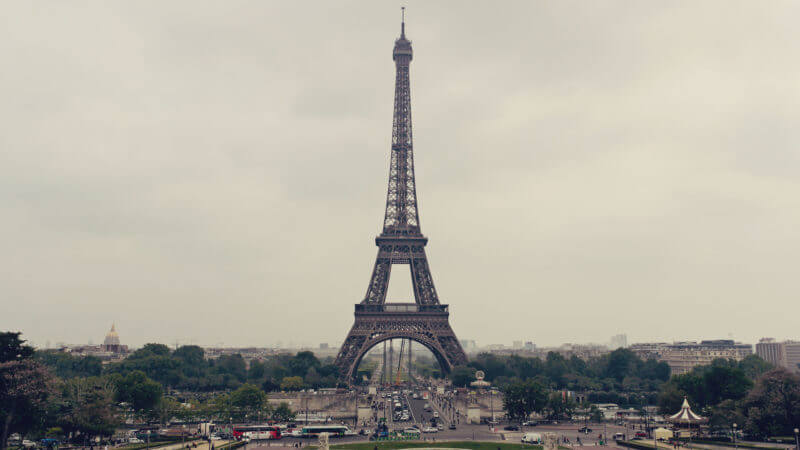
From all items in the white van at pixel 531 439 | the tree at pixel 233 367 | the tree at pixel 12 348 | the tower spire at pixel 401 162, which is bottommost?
the white van at pixel 531 439

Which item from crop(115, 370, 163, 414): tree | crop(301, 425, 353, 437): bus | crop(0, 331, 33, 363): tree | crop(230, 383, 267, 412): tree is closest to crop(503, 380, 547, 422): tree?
crop(301, 425, 353, 437): bus

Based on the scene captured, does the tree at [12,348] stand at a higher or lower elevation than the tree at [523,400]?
higher

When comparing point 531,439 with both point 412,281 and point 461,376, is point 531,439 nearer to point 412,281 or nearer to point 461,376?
point 461,376

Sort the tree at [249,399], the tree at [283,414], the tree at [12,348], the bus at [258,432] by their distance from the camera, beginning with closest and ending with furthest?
1. the tree at [12,348]
2. the bus at [258,432]
3. the tree at [249,399]
4. the tree at [283,414]

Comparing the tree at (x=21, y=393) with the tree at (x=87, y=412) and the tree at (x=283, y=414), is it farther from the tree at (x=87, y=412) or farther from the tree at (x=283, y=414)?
the tree at (x=283, y=414)

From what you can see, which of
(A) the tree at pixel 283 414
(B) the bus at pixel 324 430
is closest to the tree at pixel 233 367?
(A) the tree at pixel 283 414

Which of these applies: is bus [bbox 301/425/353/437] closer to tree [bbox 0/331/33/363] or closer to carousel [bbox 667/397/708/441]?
tree [bbox 0/331/33/363]
